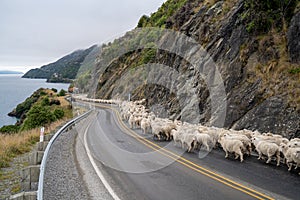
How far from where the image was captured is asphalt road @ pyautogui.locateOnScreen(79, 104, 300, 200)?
7887 millimetres

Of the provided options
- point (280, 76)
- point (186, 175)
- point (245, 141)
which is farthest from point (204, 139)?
point (280, 76)

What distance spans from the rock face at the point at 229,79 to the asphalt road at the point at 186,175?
423cm

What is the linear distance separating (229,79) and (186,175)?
1220cm

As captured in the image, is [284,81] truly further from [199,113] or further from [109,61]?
[109,61]

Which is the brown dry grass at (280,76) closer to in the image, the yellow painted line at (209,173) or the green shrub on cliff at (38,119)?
the yellow painted line at (209,173)

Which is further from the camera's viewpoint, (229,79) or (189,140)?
(229,79)

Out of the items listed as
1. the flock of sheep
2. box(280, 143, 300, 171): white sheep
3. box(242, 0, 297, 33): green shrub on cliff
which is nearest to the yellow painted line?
the flock of sheep

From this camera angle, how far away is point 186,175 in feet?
31.6

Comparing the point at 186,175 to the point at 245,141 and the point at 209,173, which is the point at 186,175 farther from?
the point at 245,141

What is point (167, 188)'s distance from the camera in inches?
332

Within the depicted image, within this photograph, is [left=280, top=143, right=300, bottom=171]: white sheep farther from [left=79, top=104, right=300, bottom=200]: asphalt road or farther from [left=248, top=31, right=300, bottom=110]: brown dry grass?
[left=248, top=31, right=300, bottom=110]: brown dry grass

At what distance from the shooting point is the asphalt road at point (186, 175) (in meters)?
7.89

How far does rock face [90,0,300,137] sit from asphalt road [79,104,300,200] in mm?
4228

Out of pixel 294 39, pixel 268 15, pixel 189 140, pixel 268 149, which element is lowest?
pixel 189 140
